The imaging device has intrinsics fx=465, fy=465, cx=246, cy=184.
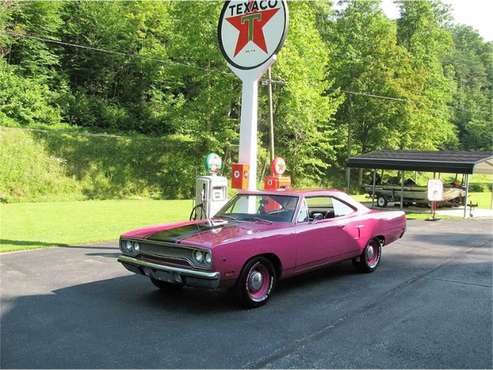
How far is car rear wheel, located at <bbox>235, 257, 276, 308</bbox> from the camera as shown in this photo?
219 inches

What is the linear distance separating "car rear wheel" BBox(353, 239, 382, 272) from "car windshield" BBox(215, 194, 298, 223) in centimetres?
184

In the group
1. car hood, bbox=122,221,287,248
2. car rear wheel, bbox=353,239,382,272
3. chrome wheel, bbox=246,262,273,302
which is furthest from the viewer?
car rear wheel, bbox=353,239,382,272

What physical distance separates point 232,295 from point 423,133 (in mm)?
35449

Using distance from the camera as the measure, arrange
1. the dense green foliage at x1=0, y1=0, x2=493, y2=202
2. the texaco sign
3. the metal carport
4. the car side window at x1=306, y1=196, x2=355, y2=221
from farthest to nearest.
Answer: the dense green foliage at x1=0, y1=0, x2=493, y2=202 < the metal carport < the texaco sign < the car side window at x1=306, y1=196, x2=355, y2=221

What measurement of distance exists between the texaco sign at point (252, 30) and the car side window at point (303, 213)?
4.53 meters

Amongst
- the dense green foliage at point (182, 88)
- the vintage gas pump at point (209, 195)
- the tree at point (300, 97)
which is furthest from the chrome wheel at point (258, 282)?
the tree at point (300, 97)

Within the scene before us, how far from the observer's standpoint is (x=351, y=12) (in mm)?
43281

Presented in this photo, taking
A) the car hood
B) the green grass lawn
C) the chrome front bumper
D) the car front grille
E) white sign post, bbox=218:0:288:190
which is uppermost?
white sign post, bbox=218:0:288:190

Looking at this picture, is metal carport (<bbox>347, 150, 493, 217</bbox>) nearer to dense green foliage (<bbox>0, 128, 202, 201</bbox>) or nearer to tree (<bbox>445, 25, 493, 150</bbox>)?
dense green foliage (<bbox>0, 128, 202, 201</bbox>)

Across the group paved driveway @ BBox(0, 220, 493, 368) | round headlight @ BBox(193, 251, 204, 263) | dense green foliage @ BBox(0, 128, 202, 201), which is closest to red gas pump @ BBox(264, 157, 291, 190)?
paved driveway @ BBox(0, 220, 493, 368)

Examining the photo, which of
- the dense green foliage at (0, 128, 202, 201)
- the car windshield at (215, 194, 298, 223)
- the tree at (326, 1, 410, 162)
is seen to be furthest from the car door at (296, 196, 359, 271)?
the tree at (326, 1, 410, 162)

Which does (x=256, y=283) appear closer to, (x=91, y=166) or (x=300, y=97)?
(x=91, y=166)

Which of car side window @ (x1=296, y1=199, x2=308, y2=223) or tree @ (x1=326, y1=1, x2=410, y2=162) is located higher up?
tree @ (x1=326, y1=1, x2=410, y2=162)

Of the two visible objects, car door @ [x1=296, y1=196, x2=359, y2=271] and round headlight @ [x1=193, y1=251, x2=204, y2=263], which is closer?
round headlight @ [x1=193, y1=251, x2=204, y2=263]
